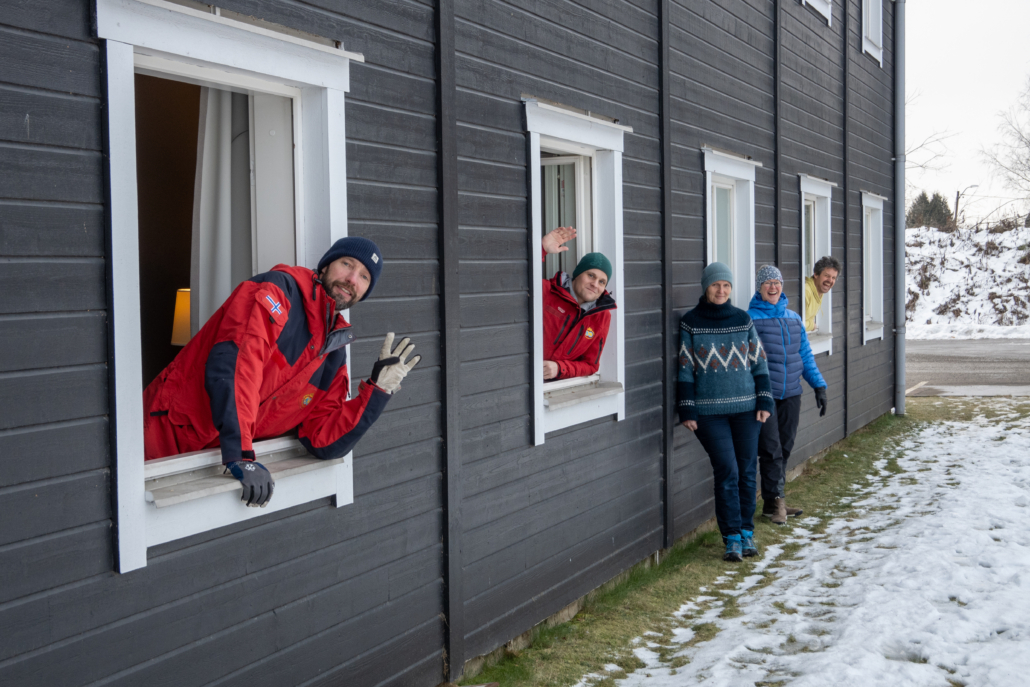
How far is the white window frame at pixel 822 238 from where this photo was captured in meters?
9.42

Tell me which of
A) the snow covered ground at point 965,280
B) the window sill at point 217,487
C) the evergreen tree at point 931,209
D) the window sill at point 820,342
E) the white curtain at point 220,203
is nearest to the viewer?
the window sill at point 217,487

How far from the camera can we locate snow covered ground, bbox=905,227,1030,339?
27.9 metres

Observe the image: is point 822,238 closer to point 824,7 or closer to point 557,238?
point 824,7

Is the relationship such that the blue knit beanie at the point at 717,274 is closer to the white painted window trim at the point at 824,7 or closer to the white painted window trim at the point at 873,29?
the white painted window trim at the point at 824,7

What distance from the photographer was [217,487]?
2.96 metres

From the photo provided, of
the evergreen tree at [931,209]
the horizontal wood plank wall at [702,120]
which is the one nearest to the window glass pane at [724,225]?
the horizontal wood plank wall at [702,120]

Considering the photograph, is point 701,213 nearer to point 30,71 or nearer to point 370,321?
point 370,321

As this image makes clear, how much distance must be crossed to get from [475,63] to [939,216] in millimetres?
47491

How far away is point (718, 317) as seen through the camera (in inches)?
242

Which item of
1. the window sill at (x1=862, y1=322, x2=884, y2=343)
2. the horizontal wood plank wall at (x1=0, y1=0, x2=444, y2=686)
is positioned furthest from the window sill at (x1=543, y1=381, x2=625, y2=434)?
the window sill at (x1=862, y1=322, x2=884, y2=343)

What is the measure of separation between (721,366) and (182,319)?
320cm

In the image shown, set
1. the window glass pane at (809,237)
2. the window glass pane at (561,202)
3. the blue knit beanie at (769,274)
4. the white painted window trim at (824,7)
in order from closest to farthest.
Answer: the window glass pane at (561,202)
the blue knit beanie at (769,274)
the white painted window trim at (824,7)
the window glass pane at (809,237)

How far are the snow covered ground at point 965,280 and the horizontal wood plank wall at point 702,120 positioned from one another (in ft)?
66.7

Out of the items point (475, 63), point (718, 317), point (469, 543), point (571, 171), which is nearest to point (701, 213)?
point (718, 317)
